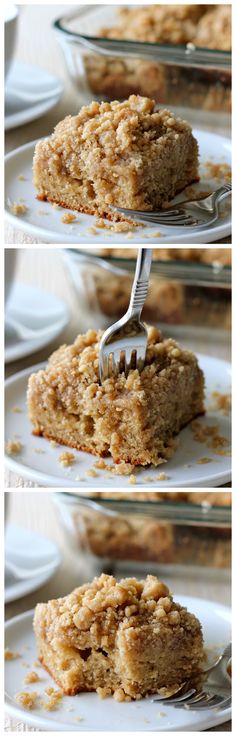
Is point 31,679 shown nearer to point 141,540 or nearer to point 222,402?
point 141,540

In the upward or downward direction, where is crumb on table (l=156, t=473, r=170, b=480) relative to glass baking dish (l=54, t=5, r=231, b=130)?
downward

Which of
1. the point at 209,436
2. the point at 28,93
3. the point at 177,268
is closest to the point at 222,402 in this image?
the point at 209,436

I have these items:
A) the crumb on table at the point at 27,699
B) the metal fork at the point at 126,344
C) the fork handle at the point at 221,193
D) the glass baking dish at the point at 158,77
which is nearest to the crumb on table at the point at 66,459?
the metal fork at the point at 126,344

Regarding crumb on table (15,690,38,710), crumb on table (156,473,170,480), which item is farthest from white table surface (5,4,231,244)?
crumb on table (15,690,38,710)

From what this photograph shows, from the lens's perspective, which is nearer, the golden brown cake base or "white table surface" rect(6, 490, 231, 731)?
the golden brown cake base

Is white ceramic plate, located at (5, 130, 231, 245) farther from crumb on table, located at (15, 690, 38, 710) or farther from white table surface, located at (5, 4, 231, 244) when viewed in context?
crumb on table, located at (15, 690, 38, 710)
